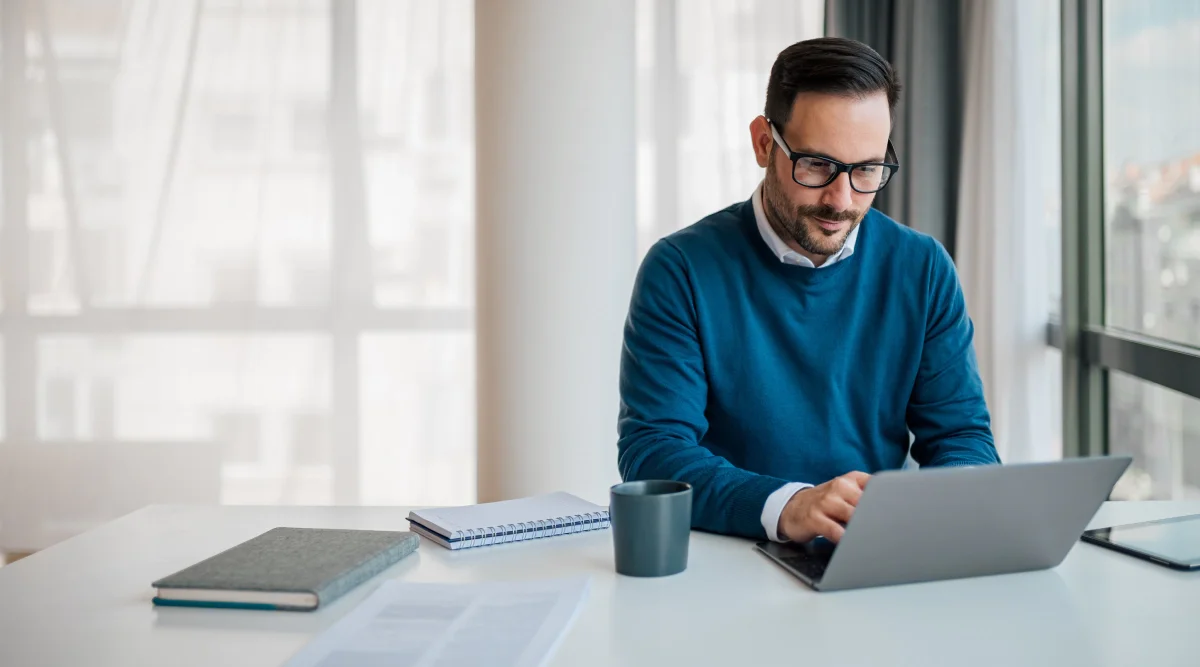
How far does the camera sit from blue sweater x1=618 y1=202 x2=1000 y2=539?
1.63 meters

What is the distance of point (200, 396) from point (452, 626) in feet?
11.1

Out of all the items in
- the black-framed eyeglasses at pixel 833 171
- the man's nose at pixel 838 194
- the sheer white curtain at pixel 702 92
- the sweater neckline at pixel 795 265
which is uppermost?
the sheer white curtain at pixel 702 92

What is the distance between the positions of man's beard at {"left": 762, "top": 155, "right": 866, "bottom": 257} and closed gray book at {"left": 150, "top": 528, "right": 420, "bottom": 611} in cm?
78

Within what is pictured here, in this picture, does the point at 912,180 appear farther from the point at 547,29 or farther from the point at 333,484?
the point at 333,484

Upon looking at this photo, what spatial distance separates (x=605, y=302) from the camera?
270cm

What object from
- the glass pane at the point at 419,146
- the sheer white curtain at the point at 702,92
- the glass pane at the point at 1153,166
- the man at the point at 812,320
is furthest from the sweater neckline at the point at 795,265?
the glass pane at the point at 419,146

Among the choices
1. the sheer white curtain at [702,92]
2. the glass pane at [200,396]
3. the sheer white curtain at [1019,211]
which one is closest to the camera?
the sheer white curtain at [1019,211]

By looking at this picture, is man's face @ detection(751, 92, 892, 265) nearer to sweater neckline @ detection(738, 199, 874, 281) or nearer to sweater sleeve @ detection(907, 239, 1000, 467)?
sweater neckline @ detection(738, 199, 874, 281)

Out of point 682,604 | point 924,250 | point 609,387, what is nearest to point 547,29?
point 609,387

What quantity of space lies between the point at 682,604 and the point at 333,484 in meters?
3.25

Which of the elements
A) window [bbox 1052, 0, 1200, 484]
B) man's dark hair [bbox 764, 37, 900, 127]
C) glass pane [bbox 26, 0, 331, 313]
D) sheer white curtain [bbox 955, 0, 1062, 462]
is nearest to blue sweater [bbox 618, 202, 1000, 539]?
man's dark hair [bbox 764, 37, 900, 127]

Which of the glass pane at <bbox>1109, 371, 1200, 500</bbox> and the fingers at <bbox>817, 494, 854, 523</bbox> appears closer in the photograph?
the fingers at <bbox>817, 494, 854, 523</bbox>

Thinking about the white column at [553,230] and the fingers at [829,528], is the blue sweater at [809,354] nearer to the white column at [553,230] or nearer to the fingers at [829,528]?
the fingers at [829,528]

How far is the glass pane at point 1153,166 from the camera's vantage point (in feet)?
8.05
